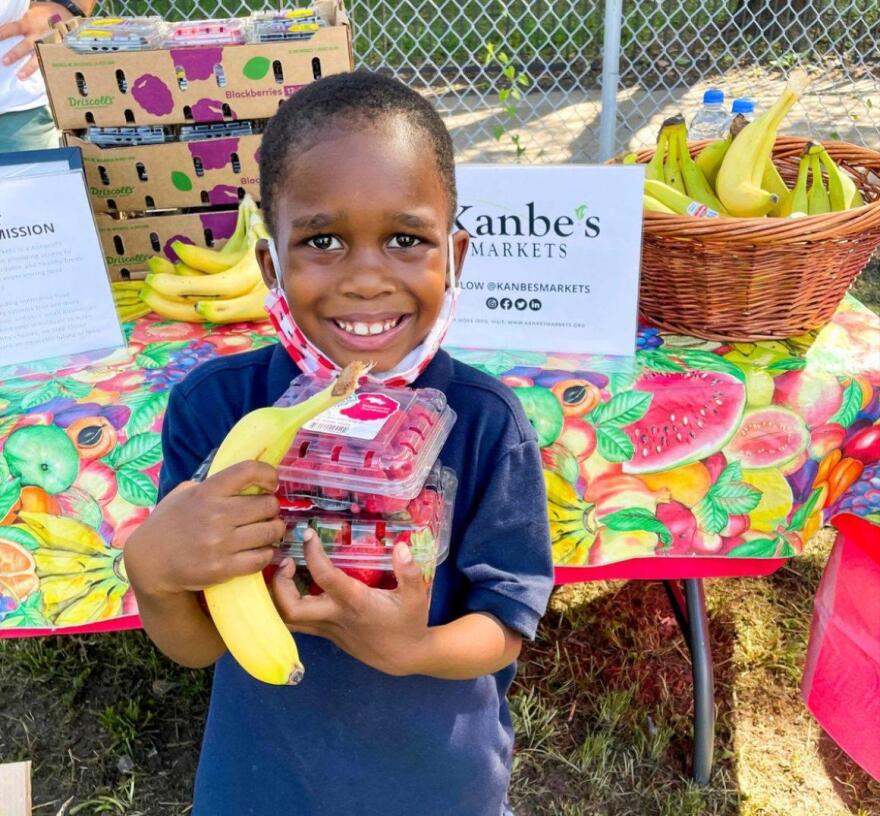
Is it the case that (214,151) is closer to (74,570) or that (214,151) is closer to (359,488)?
(74,570)

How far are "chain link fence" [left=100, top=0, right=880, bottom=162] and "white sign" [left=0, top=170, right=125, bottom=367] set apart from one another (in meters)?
3.90

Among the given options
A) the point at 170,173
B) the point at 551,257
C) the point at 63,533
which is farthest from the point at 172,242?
the point at 551,257

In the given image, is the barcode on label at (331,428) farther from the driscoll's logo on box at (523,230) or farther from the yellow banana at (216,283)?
the yellow banana at (216,283)

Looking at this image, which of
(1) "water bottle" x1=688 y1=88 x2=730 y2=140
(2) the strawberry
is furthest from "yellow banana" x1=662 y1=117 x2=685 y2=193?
(2) the strawberry

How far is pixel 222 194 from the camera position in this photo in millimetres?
2072

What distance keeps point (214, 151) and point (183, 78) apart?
6.5 inches

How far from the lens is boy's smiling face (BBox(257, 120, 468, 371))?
3.13 feet

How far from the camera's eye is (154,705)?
2188 mm

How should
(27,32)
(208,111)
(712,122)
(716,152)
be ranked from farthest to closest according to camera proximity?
(27,32), (712,122), (208,111), (716,152)

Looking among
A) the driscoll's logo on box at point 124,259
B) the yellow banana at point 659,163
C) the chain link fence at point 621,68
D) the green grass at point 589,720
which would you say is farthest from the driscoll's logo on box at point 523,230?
the chain link fence at point 621,68

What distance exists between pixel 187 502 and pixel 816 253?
119 cm

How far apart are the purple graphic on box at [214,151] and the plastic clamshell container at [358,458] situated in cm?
129

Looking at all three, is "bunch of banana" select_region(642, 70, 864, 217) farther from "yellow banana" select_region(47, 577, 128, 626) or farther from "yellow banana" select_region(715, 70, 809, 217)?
Answer: "yellow banana" select_region(47, 577, 128, 626)

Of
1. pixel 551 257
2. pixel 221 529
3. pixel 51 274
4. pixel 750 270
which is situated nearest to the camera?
pixel 221 529
